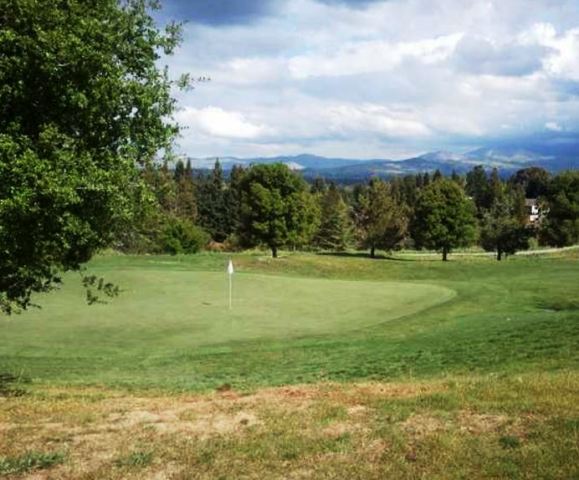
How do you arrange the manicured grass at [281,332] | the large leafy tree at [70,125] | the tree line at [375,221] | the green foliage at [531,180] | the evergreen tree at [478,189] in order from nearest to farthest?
the large leafy tree at [70,125] → the manicured grass at [281,332] → the tree line at [375,221] → the evergreen tree at [478,189] → the green foliage at [531,180]

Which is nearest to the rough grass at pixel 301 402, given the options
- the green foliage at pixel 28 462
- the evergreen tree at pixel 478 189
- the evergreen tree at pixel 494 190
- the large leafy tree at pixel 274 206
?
the green foliage at pixel 28 462

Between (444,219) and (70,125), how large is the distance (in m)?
55.7

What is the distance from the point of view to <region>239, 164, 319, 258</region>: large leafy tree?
201 ft

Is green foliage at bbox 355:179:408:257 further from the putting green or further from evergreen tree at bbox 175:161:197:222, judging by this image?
evergreen tree at bbox 175:161:197:222

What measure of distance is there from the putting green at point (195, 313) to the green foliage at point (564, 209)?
4772cm

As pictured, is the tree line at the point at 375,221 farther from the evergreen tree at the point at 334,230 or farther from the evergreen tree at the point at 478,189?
the evergreen tree at the point at 478,189

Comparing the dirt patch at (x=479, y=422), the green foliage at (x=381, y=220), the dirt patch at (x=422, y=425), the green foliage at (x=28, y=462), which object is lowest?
the green foliage at (x=28, y=462)

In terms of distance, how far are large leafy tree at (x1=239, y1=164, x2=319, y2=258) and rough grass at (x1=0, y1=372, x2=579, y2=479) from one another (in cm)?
4949

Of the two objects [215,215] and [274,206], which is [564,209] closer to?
[274,206]

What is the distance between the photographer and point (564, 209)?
247 feet

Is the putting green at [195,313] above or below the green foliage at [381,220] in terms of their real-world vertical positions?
below

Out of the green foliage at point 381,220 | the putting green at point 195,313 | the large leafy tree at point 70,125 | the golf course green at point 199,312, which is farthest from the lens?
the green foliage at point 381,220

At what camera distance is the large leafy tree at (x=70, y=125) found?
31.6 ft

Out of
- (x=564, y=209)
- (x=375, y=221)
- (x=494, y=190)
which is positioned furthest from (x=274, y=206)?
(x=494, y=190)
